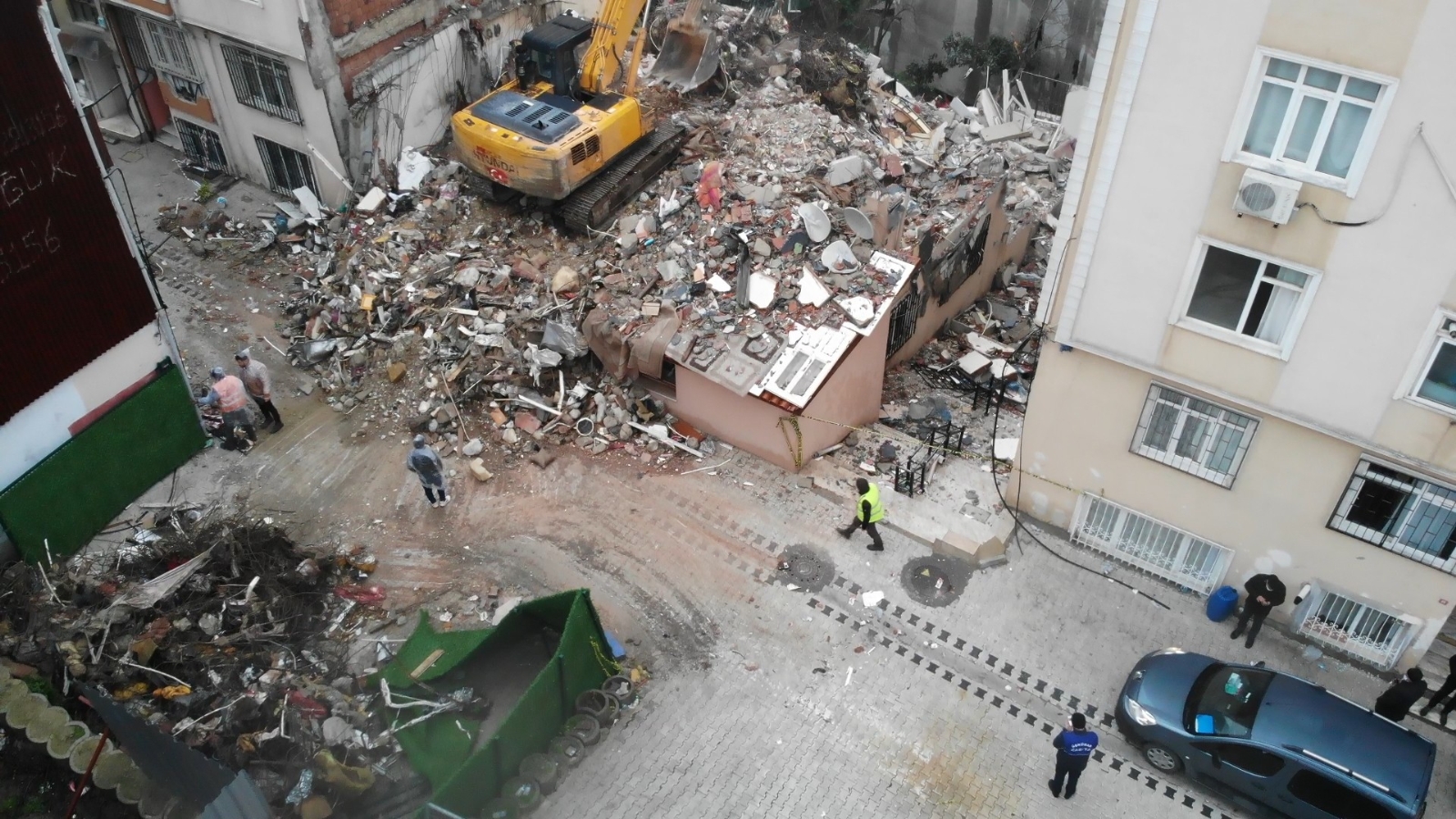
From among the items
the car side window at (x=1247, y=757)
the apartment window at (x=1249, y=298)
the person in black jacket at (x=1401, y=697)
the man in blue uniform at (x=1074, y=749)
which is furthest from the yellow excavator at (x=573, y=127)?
the person in black jacket at (x=1401, y=697)

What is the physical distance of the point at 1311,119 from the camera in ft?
32.2

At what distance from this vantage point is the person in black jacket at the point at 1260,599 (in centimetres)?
1246

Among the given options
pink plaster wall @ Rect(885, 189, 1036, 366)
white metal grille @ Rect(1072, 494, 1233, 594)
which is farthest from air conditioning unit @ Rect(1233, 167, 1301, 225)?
pink plaster wall @ Rect(885, 189, 1036, 366)

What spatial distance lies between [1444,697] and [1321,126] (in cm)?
699

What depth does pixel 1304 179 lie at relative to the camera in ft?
32.8

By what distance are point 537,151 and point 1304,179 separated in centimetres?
1096

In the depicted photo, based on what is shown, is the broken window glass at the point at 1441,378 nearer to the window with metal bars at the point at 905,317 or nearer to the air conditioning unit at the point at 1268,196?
the air conditioning unit at the point at 1268,196

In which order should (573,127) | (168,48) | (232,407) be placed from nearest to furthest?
(232,407), (573,127), (168,48)

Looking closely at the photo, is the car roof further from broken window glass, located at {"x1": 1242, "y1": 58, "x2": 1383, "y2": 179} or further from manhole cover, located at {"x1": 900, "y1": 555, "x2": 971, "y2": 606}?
broken window glass, located at {"x1": 1242, "y1": 58, "x2": 1383, "y2": 179}

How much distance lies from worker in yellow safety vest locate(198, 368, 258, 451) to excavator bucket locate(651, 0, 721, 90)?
1035 centimetres

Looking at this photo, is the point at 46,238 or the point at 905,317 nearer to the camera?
the point at 46,238

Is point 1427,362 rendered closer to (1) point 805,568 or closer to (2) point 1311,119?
(2) point 1311,119

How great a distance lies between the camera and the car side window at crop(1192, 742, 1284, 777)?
10.7 m

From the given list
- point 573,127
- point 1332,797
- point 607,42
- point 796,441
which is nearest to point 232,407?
point 573,127
